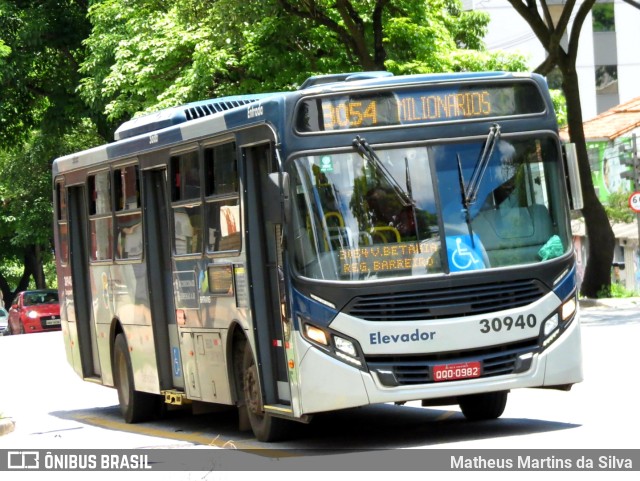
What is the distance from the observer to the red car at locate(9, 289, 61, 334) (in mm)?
45000

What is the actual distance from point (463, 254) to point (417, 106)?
1243mm

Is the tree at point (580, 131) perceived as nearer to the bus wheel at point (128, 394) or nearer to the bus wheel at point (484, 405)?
the bus wheel at point (128, 394)

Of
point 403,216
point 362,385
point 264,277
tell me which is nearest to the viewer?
point 362,385

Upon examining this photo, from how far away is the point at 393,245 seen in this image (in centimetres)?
1068

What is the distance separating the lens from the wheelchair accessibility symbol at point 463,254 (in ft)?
35.1

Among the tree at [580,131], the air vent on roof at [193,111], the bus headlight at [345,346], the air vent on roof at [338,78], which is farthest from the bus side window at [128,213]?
the tree at [580,131]

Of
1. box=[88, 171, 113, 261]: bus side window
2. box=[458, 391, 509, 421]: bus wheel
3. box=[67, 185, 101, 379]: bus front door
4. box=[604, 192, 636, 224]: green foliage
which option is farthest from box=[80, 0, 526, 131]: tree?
box=[458, 391, 509, 421]: bus wheel

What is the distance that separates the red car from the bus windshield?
114 ft

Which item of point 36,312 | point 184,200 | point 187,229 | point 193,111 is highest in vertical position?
point 193,111

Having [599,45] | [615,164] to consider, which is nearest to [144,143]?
[615,164]

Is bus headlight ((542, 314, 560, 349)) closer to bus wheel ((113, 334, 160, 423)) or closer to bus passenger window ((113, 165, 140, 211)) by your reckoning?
bus passenger window ((113, 165, 140, 211))

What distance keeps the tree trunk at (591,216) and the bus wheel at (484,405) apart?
20.9 meters

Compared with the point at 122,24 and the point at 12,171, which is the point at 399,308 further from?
the point at 12,171

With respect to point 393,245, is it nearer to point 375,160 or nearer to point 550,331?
point 375,160
